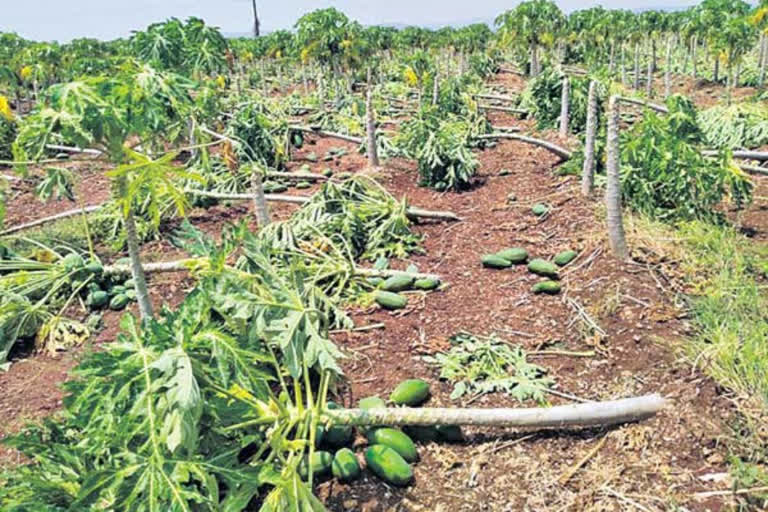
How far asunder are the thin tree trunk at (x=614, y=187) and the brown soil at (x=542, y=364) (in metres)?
0.18

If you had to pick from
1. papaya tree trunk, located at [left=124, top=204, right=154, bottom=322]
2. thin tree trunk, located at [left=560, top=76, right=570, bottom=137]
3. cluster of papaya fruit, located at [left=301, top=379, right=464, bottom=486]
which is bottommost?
cluster of papaya fruit, located at [left=301, top=379, right=464, bottom=486]

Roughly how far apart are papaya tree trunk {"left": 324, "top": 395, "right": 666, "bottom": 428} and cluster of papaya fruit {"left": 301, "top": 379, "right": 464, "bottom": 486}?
13 centimetres

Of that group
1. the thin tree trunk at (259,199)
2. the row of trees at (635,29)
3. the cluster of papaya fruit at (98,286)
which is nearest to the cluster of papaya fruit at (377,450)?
the thin tree trunk at (259,199)

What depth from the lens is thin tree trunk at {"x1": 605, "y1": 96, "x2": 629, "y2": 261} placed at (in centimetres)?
532

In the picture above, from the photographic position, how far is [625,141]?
7.12 m

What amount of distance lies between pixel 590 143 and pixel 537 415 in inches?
172

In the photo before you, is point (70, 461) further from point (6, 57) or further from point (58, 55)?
point (6, 57)

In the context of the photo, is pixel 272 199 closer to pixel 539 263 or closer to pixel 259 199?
pixel 259 199

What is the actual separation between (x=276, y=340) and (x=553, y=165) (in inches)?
300

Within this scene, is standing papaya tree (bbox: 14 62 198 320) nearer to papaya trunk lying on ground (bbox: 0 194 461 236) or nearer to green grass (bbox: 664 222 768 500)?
green grass (bbox: 664 222 768 500)

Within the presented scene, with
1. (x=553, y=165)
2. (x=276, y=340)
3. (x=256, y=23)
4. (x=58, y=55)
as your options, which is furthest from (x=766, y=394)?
(x=256, y=23)

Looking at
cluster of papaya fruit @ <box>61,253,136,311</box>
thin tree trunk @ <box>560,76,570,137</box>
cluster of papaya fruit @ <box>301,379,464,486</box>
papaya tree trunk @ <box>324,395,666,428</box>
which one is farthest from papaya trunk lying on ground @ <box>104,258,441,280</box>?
thin tree trunk @ <box>560,76,570,137</box>

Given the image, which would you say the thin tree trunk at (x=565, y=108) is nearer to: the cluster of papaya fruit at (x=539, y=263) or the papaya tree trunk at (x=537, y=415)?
the cluster of papaya fruit at (x=539, y=263)

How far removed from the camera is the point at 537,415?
3828 millimetres
